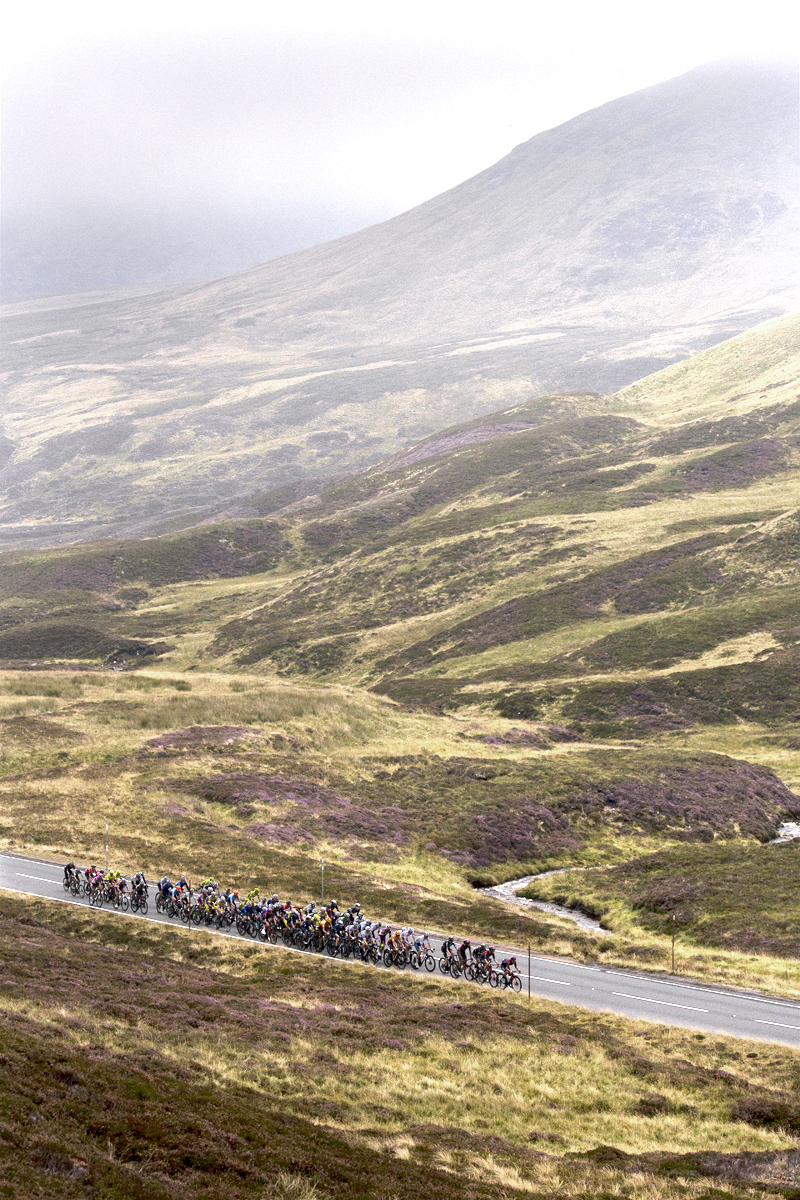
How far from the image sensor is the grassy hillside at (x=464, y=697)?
193 ft

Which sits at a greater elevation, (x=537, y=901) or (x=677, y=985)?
(x=677, y=985)

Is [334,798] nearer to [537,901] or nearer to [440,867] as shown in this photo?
[440,867]

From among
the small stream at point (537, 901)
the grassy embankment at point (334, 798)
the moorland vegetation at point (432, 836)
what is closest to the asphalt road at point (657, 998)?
the moorland vegetation at point (432, 836)

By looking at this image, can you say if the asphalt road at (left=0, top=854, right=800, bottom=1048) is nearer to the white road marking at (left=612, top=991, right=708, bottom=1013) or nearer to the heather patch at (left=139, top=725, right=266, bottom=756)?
the white road marking at (left=612, top=991, right=708, bottom=1013)

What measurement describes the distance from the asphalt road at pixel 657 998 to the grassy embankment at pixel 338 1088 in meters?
2.23

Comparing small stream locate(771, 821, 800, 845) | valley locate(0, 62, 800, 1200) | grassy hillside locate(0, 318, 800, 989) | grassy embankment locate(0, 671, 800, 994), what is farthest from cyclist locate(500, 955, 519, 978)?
small stream locate(771, 821, 800, 845)

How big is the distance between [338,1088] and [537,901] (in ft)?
112

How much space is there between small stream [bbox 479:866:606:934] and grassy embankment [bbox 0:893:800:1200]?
16877 mm

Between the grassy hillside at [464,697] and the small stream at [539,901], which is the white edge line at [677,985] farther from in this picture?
the small stream at [539,901]

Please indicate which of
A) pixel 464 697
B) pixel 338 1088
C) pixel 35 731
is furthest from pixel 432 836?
pixel 464 697

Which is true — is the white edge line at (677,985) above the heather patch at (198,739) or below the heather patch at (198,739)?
below

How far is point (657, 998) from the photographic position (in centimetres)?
3766

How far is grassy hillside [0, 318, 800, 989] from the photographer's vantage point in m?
58.9

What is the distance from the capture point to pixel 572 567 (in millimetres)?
150750
